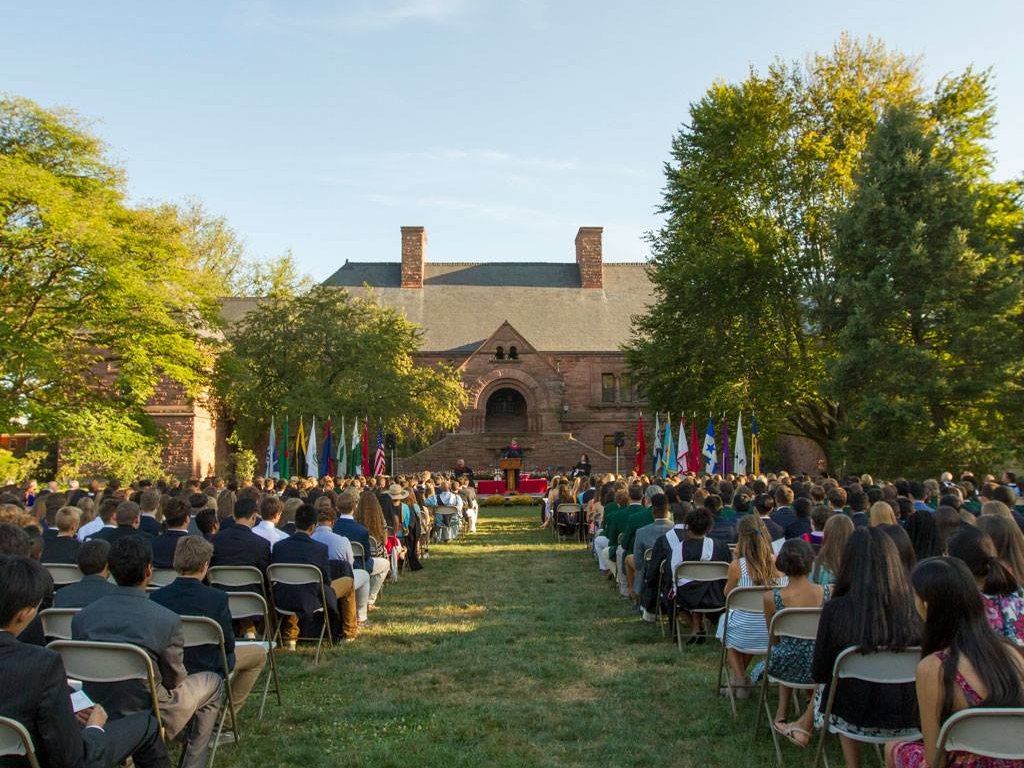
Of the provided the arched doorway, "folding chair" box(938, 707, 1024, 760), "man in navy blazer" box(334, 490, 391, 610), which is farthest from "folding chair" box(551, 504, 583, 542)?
the arched doorway

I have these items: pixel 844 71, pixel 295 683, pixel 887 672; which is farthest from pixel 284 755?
pixel 844 71

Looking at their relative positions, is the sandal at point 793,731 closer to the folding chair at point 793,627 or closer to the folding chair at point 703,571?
the folding chair at point 793,627

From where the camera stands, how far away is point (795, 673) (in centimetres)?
560

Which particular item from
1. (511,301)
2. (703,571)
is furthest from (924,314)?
(511,301)

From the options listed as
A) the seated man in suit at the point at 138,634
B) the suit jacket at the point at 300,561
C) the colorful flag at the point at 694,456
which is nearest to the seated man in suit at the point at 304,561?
the suit jacket at the point at 300,561

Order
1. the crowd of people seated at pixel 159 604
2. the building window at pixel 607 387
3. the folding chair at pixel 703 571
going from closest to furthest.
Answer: the crowd of people seated at pixel 159 604 → the folding chair at pixel 703 571 → the building window at pixel 607 387

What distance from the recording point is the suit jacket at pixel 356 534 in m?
10.6

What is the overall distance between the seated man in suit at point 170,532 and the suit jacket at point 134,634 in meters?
3.08

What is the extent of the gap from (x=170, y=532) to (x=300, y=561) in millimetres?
1250

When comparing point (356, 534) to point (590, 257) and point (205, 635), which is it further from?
point (590, 257)

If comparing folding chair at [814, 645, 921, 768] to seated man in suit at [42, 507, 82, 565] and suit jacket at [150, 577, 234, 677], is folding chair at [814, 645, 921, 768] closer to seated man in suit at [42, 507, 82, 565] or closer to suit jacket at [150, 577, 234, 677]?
suit jacket at [150, 577, 234, 677]

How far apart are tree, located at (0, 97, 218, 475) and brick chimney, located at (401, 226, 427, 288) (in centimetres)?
2672

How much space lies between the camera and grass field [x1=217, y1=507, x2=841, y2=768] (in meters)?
5.84

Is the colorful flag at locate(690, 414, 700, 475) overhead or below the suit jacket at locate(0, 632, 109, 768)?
overhead
